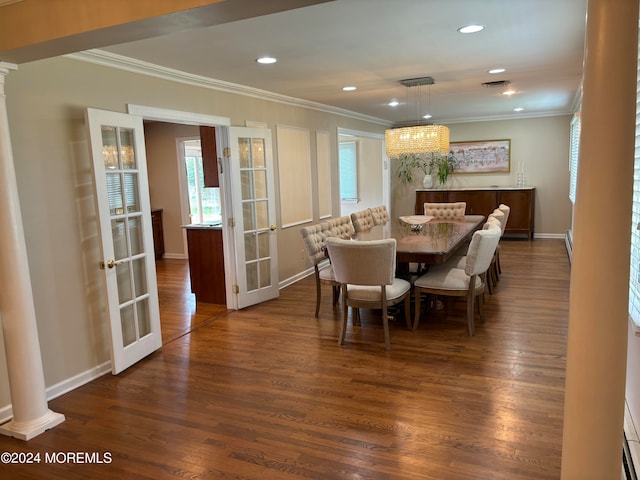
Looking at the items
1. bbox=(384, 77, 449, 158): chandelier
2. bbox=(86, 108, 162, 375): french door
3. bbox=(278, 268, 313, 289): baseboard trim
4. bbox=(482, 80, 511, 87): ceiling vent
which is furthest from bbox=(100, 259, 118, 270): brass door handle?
bbox=(482, 80, 511, 87): ceiling vent

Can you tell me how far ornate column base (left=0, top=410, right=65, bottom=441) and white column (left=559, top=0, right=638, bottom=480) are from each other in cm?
277

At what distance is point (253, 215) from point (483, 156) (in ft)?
19.3

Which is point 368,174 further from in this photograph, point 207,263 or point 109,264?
point 109,264

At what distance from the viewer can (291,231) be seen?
592 cm

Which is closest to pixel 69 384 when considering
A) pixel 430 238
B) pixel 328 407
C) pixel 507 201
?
pixel 328 407

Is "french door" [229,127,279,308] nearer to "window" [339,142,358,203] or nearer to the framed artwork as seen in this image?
"window" [339,142,358,203]

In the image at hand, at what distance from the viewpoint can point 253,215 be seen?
16.4 feet

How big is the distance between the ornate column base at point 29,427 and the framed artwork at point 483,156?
8.33 meters

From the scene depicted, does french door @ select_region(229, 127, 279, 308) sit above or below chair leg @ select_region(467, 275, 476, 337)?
above

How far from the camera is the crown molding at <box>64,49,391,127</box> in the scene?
3.26m

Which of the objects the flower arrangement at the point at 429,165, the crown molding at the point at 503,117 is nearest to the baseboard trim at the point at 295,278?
the flower arrangement at the point at 429,165

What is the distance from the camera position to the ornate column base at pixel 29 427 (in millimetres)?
2598

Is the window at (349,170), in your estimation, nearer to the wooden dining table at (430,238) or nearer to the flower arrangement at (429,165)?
the flower arrangement at (429,165)

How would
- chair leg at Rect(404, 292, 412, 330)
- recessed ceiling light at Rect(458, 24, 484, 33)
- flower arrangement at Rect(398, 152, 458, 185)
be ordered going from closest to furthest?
1. recessed ceiling light at Rect(458, 24, 484, 33)
2. chair leg at Rect(404, 292, 412, 330)
3. flower arrangement at Rect(398, 152, 458, 185)
